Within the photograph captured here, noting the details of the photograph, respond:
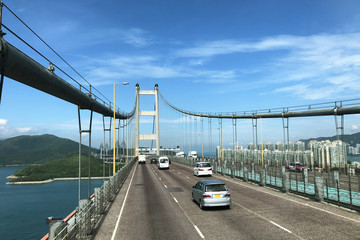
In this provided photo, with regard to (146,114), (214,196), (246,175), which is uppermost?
(146,114)

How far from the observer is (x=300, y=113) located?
44.2m

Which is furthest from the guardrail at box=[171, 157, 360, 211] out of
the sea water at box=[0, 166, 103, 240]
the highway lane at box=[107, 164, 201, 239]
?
the sea water at box=[0, 166, 103, 240]

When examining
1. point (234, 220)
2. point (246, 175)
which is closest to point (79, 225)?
point (234, 220)

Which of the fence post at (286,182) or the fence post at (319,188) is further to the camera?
the fence post at (286,182)

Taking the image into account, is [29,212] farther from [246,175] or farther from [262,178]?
[262,178]

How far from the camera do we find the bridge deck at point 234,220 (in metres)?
10.8

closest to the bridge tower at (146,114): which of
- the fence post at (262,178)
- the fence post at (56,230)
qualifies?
the fence post at (262,178)

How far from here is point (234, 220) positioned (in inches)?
511

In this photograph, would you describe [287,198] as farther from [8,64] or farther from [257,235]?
[8,64]

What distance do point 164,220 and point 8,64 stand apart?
9283 millimetres

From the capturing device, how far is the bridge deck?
10.8 m

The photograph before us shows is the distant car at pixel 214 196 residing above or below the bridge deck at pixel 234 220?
above

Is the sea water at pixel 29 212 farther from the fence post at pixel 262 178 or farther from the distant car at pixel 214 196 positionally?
the distant car at pixel 214 196

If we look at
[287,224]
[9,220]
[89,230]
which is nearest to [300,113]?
[287,224]
